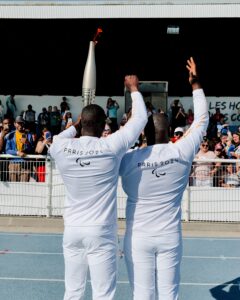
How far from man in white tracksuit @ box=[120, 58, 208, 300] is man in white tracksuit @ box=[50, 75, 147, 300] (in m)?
0.14

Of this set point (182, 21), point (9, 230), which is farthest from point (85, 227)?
point (182, 21)

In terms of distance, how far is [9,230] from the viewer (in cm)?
1105

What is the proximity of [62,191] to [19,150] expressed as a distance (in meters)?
1.41

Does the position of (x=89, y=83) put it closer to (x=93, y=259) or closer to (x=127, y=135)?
(x=127, y=135)

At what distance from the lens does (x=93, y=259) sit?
4539 mm

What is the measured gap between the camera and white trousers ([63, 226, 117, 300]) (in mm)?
4508

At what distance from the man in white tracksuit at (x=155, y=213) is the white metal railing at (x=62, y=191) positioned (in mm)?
6710

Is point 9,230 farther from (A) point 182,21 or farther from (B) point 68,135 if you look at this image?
(A) point 182,21

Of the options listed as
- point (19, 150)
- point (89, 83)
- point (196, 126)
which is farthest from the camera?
point (19, 150)

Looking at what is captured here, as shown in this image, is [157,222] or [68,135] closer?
[157,222]

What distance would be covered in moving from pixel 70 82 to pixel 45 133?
9809mm

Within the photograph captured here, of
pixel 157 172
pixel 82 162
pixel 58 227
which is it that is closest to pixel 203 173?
pixel 58 227

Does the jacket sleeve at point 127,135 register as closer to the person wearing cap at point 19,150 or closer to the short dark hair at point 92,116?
the short dark hair at point 92,116

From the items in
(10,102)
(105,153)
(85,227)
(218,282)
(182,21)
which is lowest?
(218,282)
